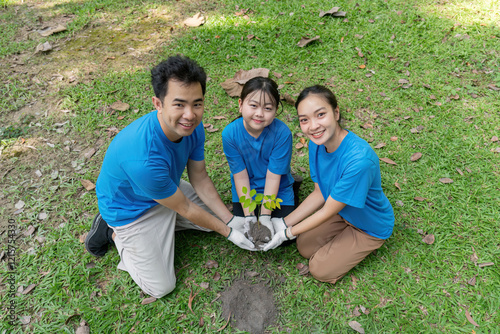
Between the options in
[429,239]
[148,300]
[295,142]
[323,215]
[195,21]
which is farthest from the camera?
[195,21]

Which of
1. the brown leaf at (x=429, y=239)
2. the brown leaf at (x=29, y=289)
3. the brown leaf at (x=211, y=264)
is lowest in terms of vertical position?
the brown leaf at (x=211, y=264)

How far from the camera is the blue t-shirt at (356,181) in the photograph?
2.06 meters

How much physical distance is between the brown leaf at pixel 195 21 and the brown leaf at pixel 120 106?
77.0 inches

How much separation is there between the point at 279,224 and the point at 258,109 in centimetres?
104

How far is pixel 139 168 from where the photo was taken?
2.04 meters

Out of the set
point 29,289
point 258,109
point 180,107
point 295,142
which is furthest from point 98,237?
point 295,142

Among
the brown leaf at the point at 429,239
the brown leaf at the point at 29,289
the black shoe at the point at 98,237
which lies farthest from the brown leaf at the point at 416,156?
the brown leaf at the point at 29,289

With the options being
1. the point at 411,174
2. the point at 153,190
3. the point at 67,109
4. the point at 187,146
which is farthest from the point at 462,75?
the point at 67,109

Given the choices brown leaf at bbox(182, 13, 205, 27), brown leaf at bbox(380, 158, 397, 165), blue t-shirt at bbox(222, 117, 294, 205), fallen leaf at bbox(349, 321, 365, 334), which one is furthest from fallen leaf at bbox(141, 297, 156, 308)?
brown leaf at bbox(182, 13, 205, 27)

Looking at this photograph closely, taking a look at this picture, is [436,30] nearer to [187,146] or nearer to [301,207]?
[301,207]

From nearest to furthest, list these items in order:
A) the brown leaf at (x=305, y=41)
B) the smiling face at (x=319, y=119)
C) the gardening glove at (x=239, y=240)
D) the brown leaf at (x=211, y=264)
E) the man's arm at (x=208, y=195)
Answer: the smiling face at (x=319, y=119) < the gardening glove at (x=239, y=240) < the brown leaf at (x=211, y=264) < the man's arm at (x=208, y=195) < the brown leaf at (x=305, y=41)

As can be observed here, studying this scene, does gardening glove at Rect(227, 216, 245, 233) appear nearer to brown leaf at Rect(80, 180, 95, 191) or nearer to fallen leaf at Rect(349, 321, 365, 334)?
fallen leaf at Rect(349, 321, 365, 334)

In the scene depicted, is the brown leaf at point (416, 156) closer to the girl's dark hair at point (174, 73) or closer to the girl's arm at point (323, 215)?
the girl's arm at point (323, 215)

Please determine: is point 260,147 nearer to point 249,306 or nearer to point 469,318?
point 249,306
